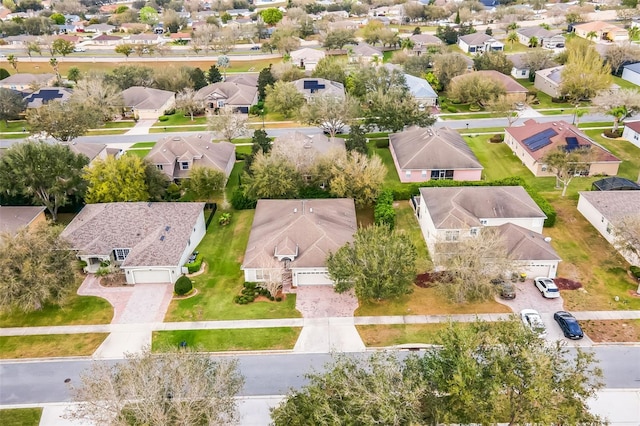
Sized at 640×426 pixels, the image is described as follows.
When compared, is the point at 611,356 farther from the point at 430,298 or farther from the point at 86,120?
the point at 86,120

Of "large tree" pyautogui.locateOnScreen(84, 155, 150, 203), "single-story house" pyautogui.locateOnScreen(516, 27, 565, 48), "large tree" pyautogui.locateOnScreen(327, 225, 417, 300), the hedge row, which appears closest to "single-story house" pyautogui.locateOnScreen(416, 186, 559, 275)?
the hedge row

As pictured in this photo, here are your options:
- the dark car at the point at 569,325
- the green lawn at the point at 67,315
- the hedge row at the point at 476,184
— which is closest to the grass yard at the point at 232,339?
the green lawn at the point at 67,315

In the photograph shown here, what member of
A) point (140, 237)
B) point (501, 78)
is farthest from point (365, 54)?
point (140, 237)

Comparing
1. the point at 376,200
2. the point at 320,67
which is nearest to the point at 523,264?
the point at 376,200

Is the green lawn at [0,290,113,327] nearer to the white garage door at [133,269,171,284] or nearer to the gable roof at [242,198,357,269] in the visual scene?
the white garage door at [133,269,171,284]

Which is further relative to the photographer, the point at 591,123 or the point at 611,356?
the point at 591,123

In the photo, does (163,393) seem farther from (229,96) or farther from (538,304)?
(229,96)

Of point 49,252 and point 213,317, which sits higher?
point 49,252
